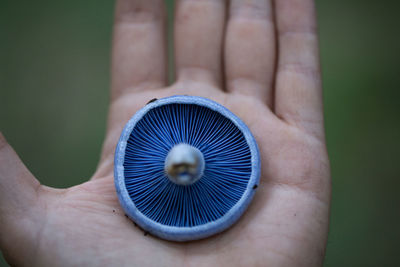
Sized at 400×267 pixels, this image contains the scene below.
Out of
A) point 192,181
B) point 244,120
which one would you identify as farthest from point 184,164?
point 244,120

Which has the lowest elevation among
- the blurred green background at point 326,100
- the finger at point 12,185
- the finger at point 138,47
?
the blurred green background at point 326,100

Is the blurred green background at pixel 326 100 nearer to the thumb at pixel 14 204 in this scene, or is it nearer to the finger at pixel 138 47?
the finger at pixel 138 47

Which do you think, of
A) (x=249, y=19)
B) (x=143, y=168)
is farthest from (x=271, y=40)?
(x=143, y=168)

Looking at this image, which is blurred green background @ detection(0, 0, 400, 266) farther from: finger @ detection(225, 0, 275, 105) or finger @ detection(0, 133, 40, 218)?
finger @ detection(0, 133, 40, 218)

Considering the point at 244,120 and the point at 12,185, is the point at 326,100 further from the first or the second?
the point at 12,185

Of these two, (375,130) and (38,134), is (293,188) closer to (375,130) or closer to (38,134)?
(375,130)

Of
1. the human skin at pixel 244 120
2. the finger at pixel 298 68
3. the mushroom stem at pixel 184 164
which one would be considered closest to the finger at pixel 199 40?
the human skin at pixel 244 120

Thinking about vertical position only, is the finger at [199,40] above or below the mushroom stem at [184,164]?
above
